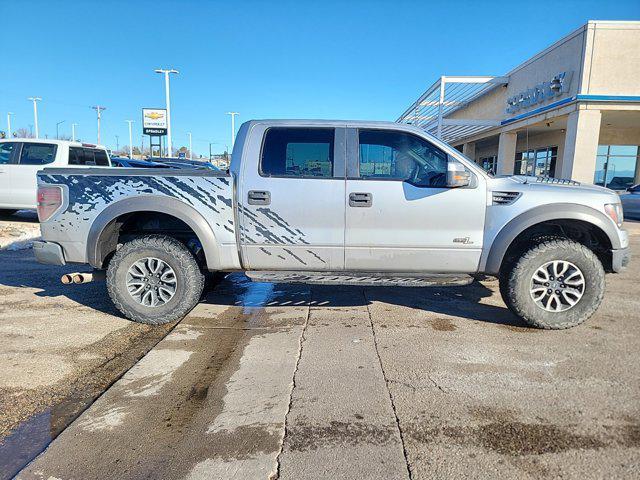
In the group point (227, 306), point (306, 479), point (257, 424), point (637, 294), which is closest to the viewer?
point (306, 479)

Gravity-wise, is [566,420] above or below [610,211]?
below

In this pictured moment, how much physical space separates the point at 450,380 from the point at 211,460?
6.01ft

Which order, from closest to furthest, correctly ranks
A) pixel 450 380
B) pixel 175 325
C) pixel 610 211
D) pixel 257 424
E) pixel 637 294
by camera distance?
1. pixel 257 424
2. pixel 450 380
3. pixel 610 211
4. pixel 175 325
5. pixel 637 294

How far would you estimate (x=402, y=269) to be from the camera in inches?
165

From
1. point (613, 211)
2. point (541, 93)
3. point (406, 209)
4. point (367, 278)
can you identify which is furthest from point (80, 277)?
point (541, 93)

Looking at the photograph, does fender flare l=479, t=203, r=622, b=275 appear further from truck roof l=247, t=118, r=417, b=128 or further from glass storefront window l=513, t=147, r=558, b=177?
glass storefront window l=513, t=147, r=558, b=177

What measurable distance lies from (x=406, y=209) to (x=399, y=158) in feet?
1.76

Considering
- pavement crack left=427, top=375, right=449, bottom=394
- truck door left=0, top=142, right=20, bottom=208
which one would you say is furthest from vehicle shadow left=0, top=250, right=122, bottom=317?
truck door left=0, top=142, right=20, bottom=208

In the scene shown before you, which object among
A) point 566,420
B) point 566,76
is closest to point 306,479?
point 566,420

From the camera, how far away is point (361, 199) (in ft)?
13.3

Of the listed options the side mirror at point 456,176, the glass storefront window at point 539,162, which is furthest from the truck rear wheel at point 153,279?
the glass storefront window at point 539,162

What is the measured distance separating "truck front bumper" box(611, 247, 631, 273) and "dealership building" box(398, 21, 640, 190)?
35.4ft

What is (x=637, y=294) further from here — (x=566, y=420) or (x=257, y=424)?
(x=257, y=424)

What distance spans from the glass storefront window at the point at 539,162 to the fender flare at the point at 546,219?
A: 1655cm
